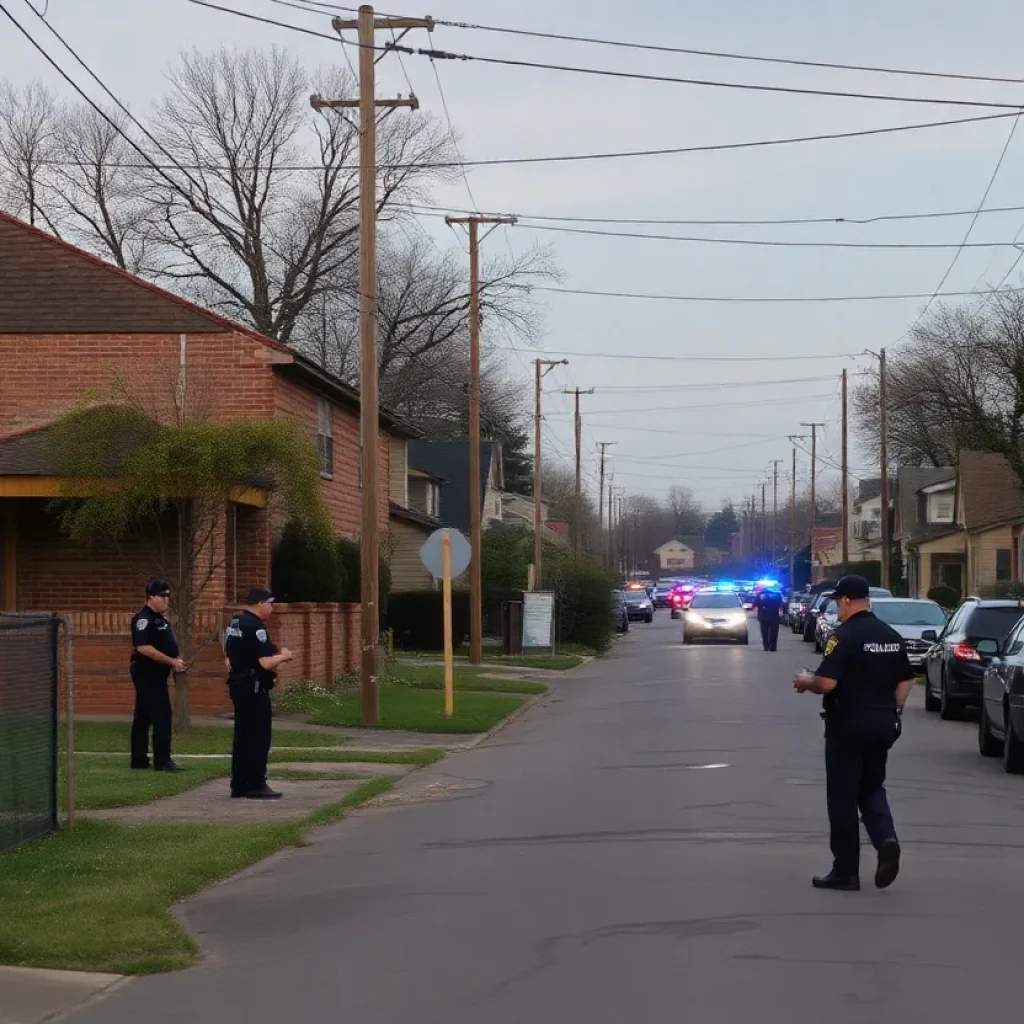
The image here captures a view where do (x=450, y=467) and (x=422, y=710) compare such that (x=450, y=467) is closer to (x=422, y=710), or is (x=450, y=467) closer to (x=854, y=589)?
(x=422, y=710)

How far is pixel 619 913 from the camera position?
866 cm

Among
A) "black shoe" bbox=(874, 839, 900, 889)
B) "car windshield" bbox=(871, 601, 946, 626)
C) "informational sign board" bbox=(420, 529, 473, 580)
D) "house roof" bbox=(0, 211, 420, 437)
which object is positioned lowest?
"black shoe" bbox=(874, 839, 900, 889)

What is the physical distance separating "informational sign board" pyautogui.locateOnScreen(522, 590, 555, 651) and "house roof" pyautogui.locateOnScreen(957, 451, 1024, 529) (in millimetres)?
26988

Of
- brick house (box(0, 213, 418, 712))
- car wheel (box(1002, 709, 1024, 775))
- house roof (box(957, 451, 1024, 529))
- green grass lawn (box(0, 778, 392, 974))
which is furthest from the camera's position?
house roof (box(957, 451, 1024, 529))

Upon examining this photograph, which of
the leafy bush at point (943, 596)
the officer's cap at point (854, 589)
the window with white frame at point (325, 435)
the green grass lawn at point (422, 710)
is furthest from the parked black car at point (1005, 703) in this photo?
the leafy bush at point (943, 596)

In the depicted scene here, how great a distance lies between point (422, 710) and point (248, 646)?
31.5ft

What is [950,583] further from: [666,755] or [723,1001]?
[723,1001]

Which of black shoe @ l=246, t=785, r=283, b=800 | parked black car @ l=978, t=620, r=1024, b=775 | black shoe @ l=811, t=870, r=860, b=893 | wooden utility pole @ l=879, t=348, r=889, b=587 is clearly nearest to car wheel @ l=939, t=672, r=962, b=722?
parked black car @ l=978, t=620, r=1024, b=775

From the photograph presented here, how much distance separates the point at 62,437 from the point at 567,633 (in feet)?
92.6

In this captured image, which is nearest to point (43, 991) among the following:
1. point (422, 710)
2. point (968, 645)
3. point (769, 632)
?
point (422, 710)

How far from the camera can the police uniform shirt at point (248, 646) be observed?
539 inches

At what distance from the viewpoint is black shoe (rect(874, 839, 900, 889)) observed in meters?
9.16

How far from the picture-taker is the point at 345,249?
2206 inches

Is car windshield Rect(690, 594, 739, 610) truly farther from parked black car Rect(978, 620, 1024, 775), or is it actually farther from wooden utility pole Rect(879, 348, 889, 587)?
parked black car Rect(978, 620, 1024, 775)
